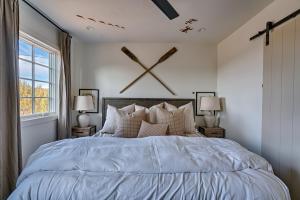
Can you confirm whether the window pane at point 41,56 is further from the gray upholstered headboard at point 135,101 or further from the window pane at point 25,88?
the gray upholstered headboard at point 135,101

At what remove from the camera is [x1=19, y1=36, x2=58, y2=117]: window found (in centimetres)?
254

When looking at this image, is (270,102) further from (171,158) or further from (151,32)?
(151,32)

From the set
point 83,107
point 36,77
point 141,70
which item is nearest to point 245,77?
point 141,70

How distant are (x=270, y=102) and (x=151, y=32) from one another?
214 centimetres

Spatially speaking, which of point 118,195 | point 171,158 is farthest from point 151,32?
point 118,195

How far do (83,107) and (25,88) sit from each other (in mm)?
1115

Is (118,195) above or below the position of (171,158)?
below

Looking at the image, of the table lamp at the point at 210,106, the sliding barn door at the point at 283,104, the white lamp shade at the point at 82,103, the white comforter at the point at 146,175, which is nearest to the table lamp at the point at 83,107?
the white lamp shade at the point at 82,103

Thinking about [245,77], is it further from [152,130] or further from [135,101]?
[135,101]

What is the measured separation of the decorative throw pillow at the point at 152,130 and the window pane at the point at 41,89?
5.31ft

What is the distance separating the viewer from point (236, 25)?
9.89 feet

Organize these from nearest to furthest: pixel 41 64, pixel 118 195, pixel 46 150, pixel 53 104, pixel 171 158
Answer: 1. pixel 118 195
2. pixel 171 158
3. pixel 46 150
4. pixel 41 64
5. pixel 53 104

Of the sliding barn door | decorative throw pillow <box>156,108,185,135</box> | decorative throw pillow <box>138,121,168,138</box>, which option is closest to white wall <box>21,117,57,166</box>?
decorative throw pillow <box>138,121,168,138</box>

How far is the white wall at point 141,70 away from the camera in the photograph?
13.2 ft
